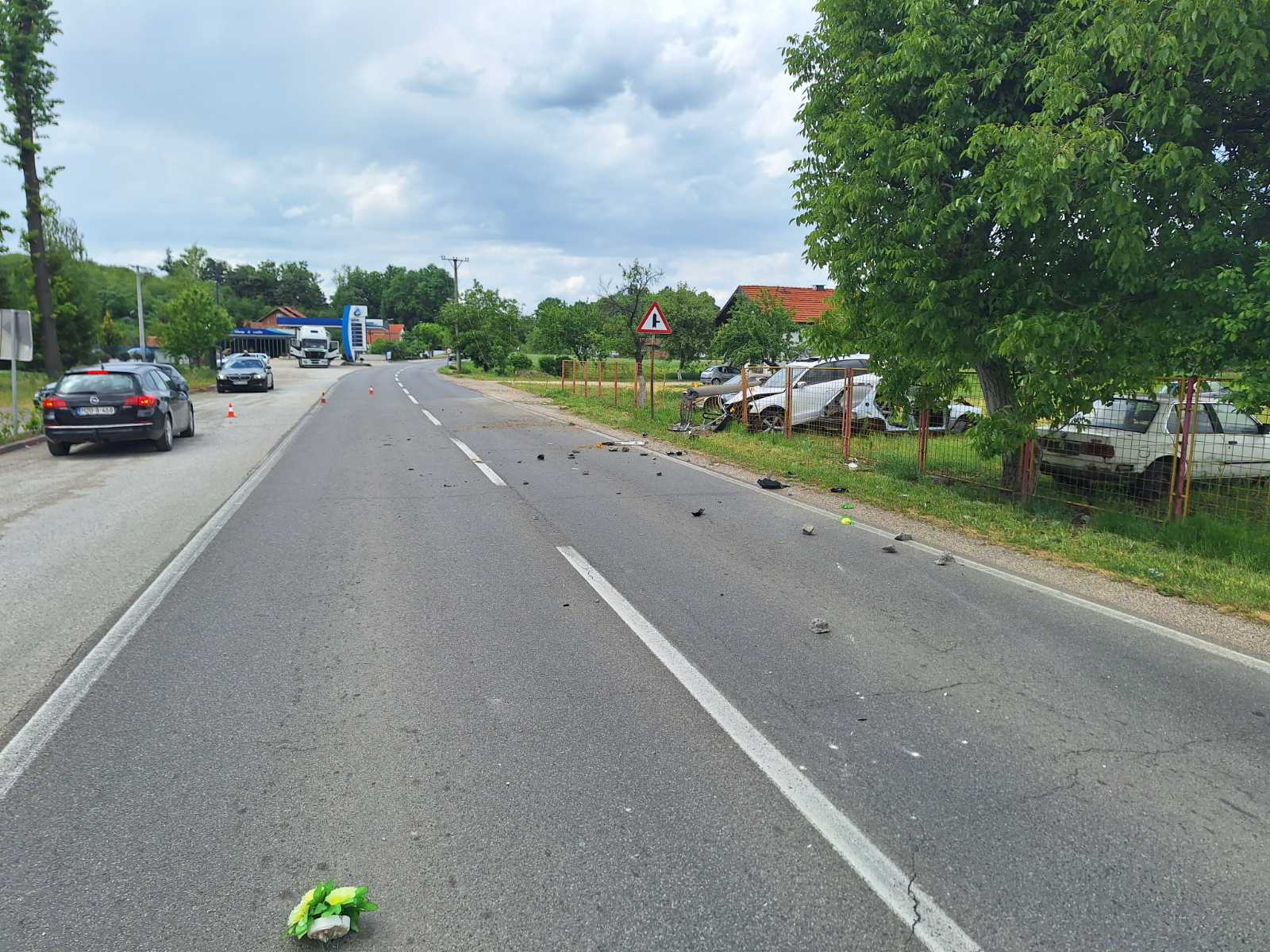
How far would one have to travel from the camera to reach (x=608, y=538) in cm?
813

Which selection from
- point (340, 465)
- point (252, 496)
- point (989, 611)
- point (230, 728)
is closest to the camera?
point (230, 728)

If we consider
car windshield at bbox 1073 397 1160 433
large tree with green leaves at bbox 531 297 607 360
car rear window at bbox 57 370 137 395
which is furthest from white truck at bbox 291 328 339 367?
car windshield at bbox 1073 397 1160 433

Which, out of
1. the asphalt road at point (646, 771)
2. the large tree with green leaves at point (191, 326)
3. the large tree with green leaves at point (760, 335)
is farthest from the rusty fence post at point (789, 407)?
the large tree with green leaves at point (191, 326)

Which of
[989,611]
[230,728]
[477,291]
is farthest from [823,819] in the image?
[477,291]

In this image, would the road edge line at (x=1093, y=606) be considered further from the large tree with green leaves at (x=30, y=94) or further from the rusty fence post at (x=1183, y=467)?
the large tree with green leaves at (x=30, y=94)

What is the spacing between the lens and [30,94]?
97.0 feet

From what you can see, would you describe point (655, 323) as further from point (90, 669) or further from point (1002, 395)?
point (90, 669)

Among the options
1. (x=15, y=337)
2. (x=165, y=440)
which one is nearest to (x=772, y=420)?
(x=165, y=440)

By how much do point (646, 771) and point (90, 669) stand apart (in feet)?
10.9

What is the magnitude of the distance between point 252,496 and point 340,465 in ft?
9.59

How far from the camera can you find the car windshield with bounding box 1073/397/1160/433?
9523 mm

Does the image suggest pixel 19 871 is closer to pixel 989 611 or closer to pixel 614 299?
pixel 989 611

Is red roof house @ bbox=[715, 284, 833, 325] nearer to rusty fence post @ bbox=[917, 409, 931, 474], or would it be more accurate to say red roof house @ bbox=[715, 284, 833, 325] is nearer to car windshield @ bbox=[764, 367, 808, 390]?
car windshield @ bbox=[764, 367, 808, 390]

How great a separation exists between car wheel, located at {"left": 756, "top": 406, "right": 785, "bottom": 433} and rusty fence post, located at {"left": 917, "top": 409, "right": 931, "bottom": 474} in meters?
5.19
